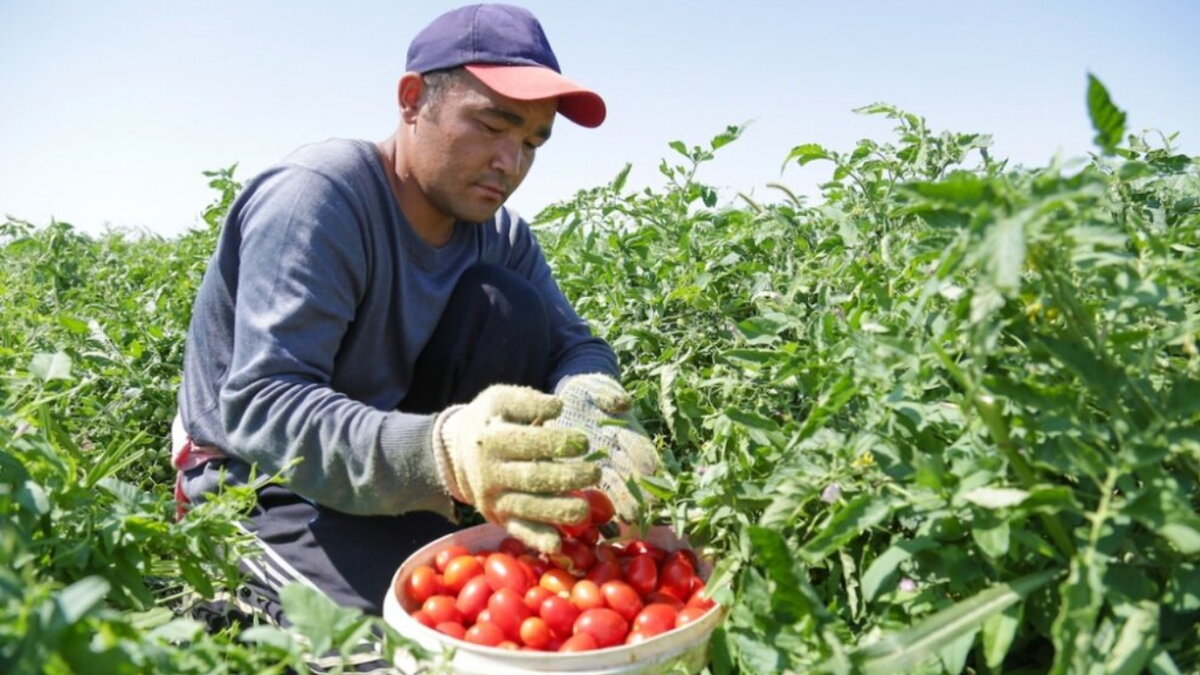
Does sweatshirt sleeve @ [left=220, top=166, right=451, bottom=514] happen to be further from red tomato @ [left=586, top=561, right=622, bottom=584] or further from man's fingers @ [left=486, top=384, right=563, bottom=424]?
red tomato @ [left=586, top=561, right=622, bottom=584]

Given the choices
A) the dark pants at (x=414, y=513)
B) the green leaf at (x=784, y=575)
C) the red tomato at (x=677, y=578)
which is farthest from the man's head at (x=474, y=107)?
the green leaf at (x=784, y=575)

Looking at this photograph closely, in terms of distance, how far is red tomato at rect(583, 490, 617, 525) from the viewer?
2068 millimetres

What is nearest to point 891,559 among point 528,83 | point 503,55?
point 528,83

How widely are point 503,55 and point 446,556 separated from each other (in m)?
1.18

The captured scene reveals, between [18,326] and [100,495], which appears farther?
[18,326]

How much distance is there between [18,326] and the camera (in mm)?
3576

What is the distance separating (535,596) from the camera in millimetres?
1811

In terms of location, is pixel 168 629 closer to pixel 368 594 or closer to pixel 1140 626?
pixel 1140 626

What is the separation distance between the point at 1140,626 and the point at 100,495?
154 centimetres

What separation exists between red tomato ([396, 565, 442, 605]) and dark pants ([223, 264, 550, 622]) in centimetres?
36

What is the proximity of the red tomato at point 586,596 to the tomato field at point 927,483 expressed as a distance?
190mm

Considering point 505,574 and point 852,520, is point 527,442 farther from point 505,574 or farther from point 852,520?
point 852,520

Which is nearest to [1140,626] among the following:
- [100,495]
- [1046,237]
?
[1046,237]

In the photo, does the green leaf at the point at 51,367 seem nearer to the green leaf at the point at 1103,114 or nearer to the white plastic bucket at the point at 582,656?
the white plastic bucket at the point at 582,656
